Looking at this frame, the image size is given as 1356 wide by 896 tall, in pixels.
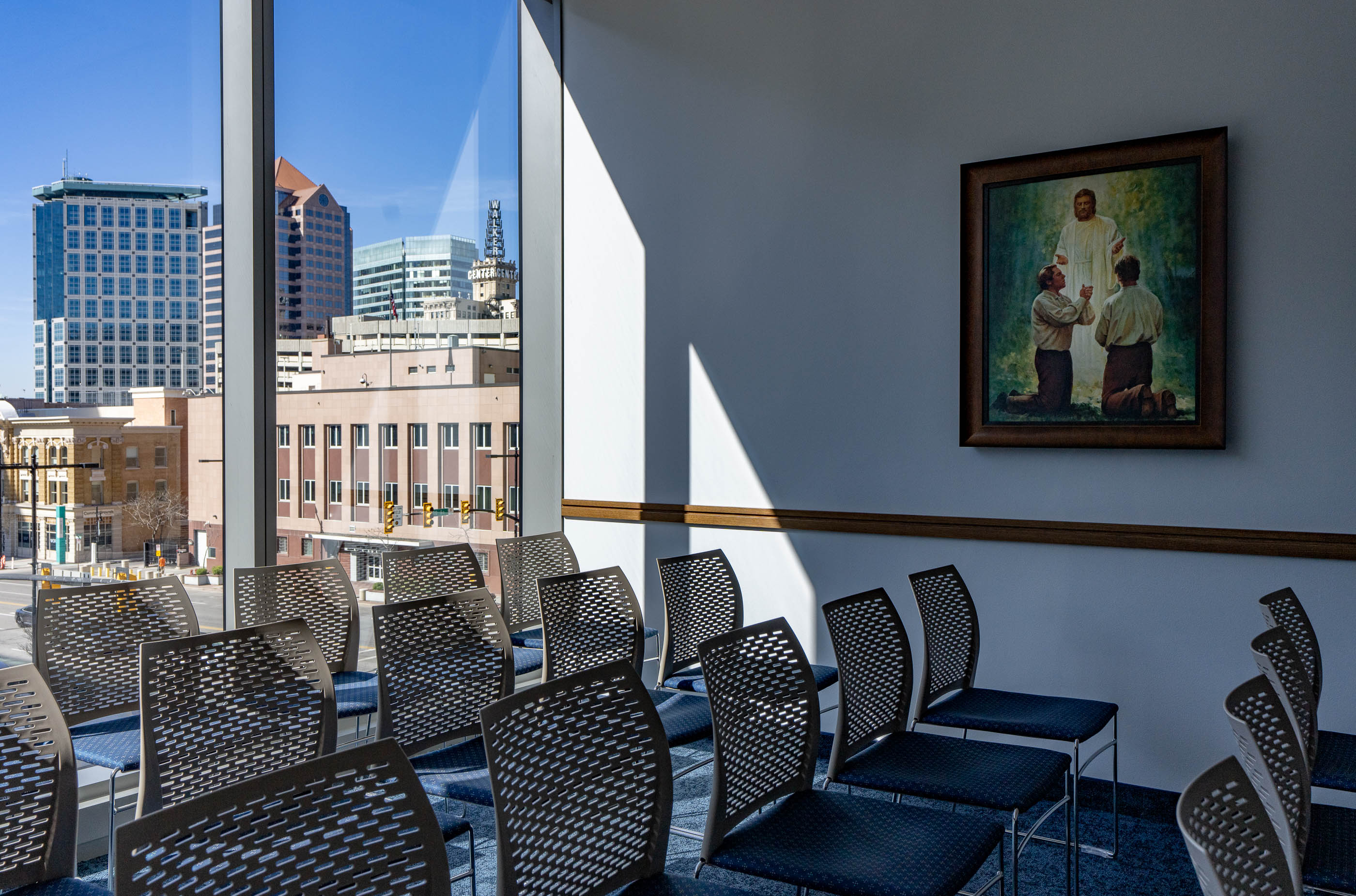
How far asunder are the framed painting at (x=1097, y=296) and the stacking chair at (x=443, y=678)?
2.16 metres

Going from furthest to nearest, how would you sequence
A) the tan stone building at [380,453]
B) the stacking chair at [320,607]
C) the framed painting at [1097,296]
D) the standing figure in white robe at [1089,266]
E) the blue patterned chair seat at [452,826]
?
the tan stone building at [380,453]
the standing figure in white robe at [1089,266]
the framed painting at [1097,296]
the stacking chair at [320,607]
the blue patterned chair seat at [452,826]

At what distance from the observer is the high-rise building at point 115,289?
3.34 m

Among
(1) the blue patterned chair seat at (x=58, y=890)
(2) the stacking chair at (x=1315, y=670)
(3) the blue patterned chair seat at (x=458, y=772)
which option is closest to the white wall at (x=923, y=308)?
(2) the stacking chair at (x=1315, y=670)

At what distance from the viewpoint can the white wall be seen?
11.2 ft

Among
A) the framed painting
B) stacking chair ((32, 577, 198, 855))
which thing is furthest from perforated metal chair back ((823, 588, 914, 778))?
stacking chair ((32, 577, 198, 855))

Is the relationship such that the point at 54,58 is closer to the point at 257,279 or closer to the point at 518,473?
the point at 257,279

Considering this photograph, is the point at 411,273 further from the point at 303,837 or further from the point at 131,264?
the point at 303,837

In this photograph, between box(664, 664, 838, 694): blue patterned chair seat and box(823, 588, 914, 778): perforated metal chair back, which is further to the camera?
box(664, 664, 838, 694): blue patterned chair seat

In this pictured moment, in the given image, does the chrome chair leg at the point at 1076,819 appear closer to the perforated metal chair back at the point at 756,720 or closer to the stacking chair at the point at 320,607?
the perforated metal chair back at the point at 756,720

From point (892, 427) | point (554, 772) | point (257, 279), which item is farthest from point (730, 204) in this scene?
point (554, 772)

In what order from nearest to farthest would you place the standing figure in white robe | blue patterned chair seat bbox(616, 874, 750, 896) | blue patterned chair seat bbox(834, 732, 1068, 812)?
blue patterned chair seat bbox(616, 874, 750, 896)
blue patterned chair seat bbox(834, 732, 1068, 812)
the standing figure in white robe

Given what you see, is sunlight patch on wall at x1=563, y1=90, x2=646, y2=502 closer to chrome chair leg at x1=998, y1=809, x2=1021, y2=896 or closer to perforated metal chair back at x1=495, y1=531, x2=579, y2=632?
perforated metal chair back at x1=495, y1=531, x2=579, y2=632

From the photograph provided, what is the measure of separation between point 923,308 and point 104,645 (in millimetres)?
3187

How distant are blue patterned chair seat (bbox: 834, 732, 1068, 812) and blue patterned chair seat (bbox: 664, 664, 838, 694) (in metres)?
0.60
